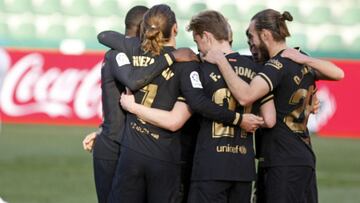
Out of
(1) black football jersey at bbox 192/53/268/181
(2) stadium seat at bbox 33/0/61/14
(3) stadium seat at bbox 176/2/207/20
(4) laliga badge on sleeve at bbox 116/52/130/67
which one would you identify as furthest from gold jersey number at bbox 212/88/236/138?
(2) stadium seat at bbox 33/0/61/14

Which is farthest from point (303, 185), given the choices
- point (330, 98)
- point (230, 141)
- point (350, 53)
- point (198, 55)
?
point (350, 53)

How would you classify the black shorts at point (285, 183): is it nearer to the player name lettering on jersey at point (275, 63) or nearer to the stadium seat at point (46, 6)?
the player name lettering on jersey at point (275, 63)

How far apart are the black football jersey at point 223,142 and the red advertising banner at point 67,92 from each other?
10954mm

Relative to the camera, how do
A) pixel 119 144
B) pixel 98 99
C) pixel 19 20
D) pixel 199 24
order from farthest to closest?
1. pixel 19 20
2. pixel 98 99
3. pixel 119 144
4. pixel 199 24

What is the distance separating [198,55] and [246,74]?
0.38 m

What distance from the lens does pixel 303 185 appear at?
647 cm

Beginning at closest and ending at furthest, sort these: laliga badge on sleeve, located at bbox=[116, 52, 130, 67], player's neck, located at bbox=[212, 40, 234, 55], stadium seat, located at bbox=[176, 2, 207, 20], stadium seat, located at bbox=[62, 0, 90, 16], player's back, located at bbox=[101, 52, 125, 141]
A: player's neck, located at bbox=[212, 40, 234, 55] < laliga badge on sleeve, located at bbox=[116, 52, 130, 67] < player's back, located at bbox=[101, 52, 125, 141] < stadium seat, located at bbox=[176, 2, 207, 20] < stadium seat, located at bbox=[62, 0, 90, 16]

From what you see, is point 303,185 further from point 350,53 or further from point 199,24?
point 350,53

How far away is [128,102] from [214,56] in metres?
0.66

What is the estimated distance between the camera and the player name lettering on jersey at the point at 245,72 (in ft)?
20.3

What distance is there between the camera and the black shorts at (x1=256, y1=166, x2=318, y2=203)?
639cm

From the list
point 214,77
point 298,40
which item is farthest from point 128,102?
point 298,40

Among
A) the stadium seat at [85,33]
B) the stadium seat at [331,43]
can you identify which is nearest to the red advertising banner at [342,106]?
the stadium seat at [331,43]

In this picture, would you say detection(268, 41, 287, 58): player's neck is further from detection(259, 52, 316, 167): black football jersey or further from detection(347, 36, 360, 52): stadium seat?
detection(347, 36, 360, 52): stadium seat
